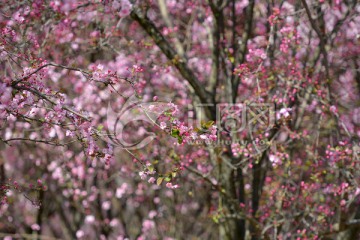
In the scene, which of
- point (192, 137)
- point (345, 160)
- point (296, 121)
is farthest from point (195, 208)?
point (192, 137)

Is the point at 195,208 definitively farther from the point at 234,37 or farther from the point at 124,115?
the point at 234,37

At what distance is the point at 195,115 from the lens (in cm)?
718

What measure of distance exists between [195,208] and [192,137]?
7.39m

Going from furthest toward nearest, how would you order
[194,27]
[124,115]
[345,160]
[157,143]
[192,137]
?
1. [194,27]
2. [124,115]
3. [157,143]
4. [345,160]
5. [192,137]

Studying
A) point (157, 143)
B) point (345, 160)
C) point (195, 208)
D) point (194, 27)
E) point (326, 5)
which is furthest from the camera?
point (195, 208)

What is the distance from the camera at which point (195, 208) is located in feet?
34.9

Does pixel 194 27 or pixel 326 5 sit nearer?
pixel 326 5

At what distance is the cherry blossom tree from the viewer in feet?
12.7

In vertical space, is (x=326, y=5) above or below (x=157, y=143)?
above

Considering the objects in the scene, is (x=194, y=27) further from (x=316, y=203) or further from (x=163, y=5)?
(x=316, y=203)

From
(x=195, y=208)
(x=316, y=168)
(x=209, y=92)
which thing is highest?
(x=209, y=92)

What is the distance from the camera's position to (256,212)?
6328 millimetres

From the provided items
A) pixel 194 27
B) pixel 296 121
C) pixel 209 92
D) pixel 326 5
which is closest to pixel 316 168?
pixel 296 121

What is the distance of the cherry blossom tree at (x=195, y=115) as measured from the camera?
3.88 m
